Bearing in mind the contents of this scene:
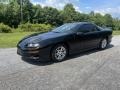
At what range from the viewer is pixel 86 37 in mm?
8305

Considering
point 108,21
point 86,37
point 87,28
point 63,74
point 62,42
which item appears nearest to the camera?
point 63,74

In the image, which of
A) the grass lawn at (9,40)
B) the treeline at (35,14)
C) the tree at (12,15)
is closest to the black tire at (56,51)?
the grass lawn at (9,40)

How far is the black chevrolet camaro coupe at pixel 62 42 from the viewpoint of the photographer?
22.4 ft

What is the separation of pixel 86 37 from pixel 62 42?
4.50 ft

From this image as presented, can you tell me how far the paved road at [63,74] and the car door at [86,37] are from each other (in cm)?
56

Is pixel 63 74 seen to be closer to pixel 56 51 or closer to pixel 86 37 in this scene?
pixel 56 51

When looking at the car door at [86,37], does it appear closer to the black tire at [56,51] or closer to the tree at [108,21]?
the black tire at [56,51]

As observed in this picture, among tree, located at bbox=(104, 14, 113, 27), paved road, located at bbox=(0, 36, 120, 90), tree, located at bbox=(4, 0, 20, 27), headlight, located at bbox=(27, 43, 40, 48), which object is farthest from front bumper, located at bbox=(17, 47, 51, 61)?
tree, located at bbox=(104, 14, 113, 27)

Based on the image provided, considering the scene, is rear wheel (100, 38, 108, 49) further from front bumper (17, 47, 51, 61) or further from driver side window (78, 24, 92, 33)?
front bumper (17, 47, 51, 61)

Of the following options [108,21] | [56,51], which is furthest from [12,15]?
[56,51]

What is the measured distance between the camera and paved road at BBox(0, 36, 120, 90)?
16.3 ft

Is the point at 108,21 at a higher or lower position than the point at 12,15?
lower

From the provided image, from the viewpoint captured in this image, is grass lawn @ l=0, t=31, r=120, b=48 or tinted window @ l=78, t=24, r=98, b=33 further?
grass lawn @ l=0, t=31, r=120, b=48

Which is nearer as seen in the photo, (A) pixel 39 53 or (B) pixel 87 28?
(A) pixel 39 53
